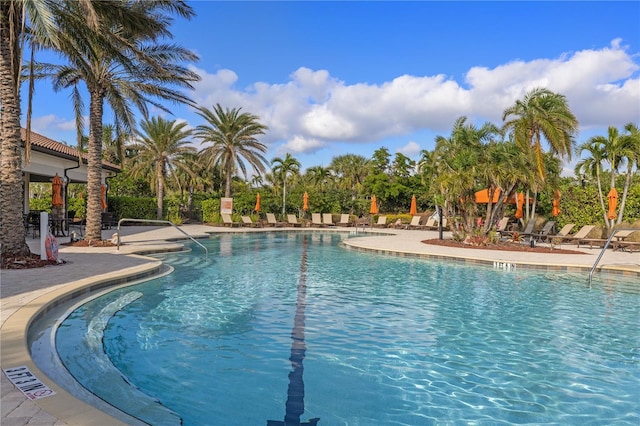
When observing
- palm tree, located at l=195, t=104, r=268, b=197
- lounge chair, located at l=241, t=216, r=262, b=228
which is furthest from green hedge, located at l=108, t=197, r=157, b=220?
lounge chair, located at l=241, t=216, r=262, b=228

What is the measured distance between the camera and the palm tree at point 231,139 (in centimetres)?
3244

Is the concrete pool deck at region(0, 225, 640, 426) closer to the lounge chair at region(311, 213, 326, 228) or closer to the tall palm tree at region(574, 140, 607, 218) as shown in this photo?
the tall palm tree at region(574, 140, 607, 218)

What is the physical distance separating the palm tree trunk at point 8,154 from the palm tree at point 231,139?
2262 cm

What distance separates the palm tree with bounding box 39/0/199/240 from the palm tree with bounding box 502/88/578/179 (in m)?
14.2

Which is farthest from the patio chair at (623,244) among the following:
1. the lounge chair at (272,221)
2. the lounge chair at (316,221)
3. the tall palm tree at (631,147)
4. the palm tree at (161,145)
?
the palm tree at (161,145)

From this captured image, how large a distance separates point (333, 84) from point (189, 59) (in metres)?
8.72

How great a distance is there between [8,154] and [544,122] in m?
19.3

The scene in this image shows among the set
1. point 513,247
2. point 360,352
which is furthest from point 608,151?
point 360,352

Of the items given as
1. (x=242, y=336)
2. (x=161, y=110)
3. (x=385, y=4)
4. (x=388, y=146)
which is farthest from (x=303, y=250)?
(x=388, y=146)

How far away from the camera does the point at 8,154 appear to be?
9.61 meters

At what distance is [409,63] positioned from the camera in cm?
1784

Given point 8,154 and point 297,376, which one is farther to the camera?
point 8,154

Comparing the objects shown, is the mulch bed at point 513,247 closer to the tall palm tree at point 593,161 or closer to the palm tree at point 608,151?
the palm tree at point 608,151

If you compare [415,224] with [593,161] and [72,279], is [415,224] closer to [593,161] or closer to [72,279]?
[593,161]
